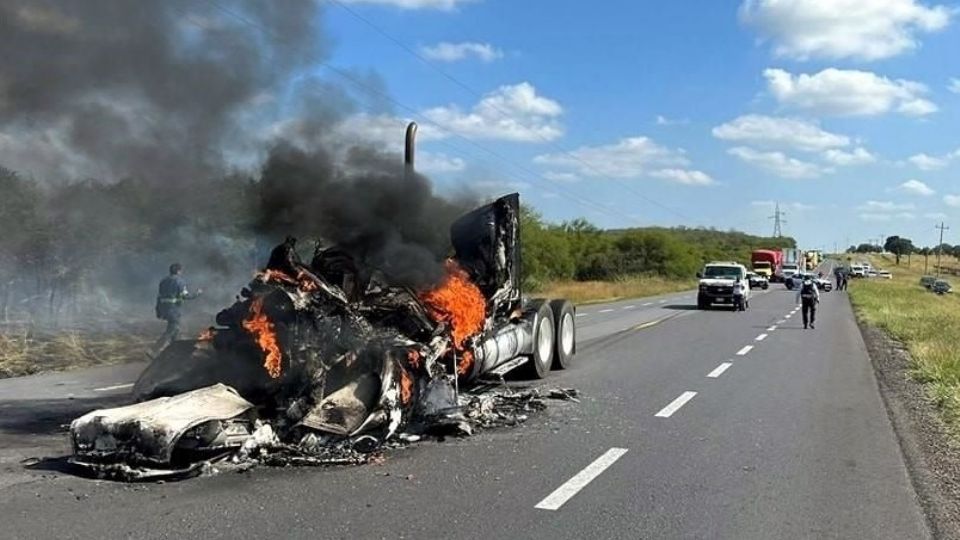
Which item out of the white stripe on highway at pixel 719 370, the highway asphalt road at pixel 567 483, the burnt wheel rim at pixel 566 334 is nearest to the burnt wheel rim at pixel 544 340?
the burnt wheel rim at pixel 566 334

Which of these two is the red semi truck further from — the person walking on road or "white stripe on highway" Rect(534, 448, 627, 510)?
"white stripe on highway" Rect(534, 448, 627, 510)

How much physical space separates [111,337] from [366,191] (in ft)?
27.7

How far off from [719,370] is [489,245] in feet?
14.5

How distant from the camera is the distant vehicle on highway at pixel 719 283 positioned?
101ft

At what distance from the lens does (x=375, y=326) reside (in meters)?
8.02

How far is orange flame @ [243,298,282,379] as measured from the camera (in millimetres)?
7266

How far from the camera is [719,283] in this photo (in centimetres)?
3088

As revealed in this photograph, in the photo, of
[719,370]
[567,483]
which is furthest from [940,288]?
[567,483]

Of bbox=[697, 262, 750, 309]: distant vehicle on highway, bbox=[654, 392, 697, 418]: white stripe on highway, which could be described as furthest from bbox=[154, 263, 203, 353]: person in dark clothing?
bbox=[697, 262, 750, 309]: distant vehicle on highway

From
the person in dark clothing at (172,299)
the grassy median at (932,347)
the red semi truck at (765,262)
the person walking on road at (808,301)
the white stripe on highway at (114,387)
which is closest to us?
the white stripe on highway at (114,387)

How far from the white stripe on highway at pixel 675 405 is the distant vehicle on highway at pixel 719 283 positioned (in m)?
21.3

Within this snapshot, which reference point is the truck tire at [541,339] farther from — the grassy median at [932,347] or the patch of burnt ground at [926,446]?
the grassy median at [932,347]

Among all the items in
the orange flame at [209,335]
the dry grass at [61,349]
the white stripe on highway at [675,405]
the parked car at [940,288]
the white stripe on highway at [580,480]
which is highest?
the orange flame at [209,335]

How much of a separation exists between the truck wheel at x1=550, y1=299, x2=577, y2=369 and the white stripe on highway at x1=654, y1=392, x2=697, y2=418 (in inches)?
108
